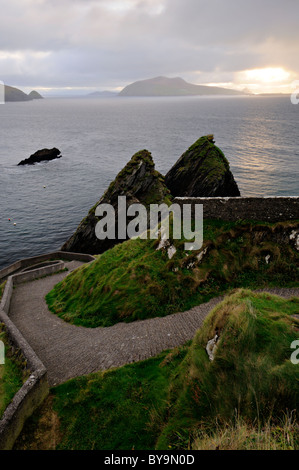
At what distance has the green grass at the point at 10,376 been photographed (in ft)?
33.4

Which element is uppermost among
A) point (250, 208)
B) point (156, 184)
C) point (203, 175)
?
point (203, 175)

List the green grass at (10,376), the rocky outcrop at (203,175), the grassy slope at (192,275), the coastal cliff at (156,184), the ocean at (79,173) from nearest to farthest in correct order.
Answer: the green grass at (10,376) → the grassy slope at (192,275) → the coastal cliff at (156,184) → the rocky outcrop at (203,175) → the ocean at (79,173)

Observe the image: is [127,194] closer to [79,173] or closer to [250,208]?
[250,208]

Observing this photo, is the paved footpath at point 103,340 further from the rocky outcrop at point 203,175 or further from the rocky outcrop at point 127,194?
the rocky outcrop at point 203,175

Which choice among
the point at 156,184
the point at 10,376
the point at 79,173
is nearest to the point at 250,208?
the point at 10,376

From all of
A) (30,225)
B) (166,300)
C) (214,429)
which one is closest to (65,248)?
(30,225)

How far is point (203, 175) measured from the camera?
4322 centimetres

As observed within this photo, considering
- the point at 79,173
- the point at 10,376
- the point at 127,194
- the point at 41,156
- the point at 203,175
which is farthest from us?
the point at 41,156

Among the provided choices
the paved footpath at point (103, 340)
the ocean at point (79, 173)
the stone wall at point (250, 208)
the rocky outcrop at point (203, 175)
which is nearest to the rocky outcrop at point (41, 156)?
the ocean at point (79, 173)

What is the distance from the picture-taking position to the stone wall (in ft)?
52.9

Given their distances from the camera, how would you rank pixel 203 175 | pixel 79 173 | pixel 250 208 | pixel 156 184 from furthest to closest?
1. pixel 79 173
2. pixel 203 175
3. pixel 156 184
4. pixel 250 208

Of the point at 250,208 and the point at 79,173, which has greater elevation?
the point at 79,173

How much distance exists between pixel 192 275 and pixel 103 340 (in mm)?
5641

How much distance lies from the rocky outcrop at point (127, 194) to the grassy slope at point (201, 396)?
82.2ft
